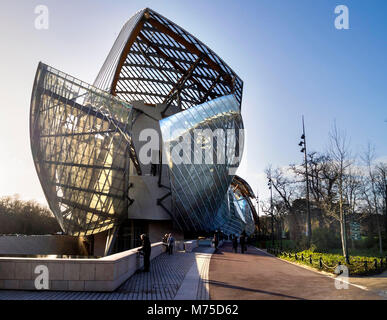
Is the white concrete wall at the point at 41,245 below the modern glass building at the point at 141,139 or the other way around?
below

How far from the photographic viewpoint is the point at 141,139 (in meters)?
48.9

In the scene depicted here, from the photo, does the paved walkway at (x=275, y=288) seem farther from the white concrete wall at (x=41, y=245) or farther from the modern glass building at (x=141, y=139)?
the white concrete wall at (x=41, y=245)

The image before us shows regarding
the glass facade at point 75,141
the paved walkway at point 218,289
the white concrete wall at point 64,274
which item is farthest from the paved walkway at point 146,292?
the glass facade at point 75,141

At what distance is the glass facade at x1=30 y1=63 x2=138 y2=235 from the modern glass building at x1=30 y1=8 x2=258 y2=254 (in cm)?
8

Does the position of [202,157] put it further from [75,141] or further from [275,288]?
[275,288]

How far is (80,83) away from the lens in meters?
27.0

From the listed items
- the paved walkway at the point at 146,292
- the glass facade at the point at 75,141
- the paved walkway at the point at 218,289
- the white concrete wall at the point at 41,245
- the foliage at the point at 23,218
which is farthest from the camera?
the foliage at the point at 23,218

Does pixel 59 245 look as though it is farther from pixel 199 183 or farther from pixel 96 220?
pixel 199 183

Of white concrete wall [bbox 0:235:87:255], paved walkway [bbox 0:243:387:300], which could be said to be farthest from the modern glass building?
paved walkway [bbox 0:243:387:300]

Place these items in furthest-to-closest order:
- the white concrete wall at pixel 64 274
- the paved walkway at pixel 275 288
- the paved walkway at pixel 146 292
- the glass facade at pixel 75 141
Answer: the glass facade at pixel 75 141 → the white concrete wall at pixel 64 274 → the paved walkway at pixel 275 288 → the paved walkway at pixel 146 292

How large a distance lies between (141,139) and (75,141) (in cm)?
2178

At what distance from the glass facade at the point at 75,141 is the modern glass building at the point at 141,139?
0.08 metres

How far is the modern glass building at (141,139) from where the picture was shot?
27328 mm
